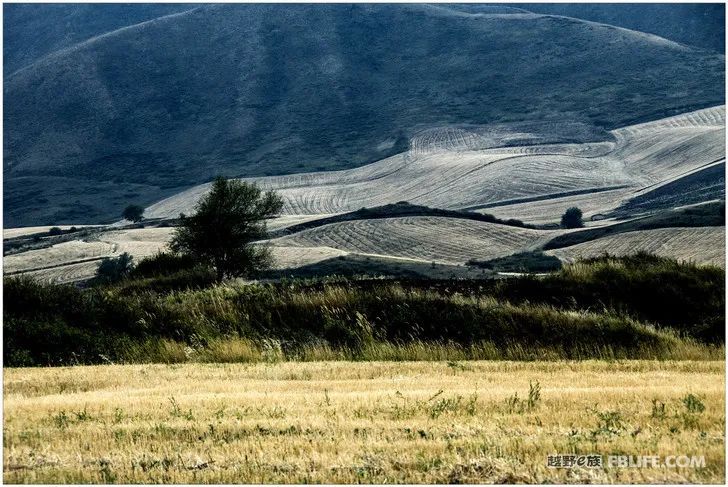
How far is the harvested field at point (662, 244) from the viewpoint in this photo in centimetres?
8219

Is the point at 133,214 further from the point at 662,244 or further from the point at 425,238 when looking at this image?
the point at 662,244

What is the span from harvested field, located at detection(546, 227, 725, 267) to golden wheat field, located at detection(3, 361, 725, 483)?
229 ft

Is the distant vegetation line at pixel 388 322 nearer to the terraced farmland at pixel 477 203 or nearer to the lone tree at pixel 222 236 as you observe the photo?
the lone tree at pixel 222 236

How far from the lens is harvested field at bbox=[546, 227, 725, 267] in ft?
270

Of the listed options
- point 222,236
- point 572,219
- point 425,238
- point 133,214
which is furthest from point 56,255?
point 133,214

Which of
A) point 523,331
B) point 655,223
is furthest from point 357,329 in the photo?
→ point 655,223

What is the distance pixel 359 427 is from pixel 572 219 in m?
122

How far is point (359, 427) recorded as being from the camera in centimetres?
999

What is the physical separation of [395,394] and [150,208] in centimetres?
18412

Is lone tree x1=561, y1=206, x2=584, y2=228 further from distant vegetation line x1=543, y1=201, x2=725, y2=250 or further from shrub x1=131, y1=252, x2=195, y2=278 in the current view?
shrub x1=131, y1=252, x2=195, y2=278

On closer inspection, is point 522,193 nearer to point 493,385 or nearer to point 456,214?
point 456,214

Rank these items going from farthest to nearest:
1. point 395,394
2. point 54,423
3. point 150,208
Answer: point 150,208 < point 395,394 < point 54,423

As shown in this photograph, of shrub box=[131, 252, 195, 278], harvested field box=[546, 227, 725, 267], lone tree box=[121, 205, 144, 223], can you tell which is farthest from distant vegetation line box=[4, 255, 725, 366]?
lone tree box=[121, 205, 144, 223]

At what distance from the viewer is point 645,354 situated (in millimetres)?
18531
